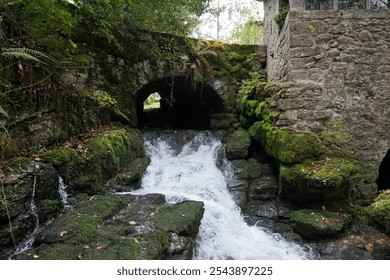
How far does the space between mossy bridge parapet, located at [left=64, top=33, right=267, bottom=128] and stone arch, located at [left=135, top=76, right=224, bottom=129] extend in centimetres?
10

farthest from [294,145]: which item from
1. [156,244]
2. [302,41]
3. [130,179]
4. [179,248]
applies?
[156,244]

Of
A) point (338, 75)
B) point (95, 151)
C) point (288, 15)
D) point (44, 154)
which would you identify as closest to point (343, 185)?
point (338, 75)

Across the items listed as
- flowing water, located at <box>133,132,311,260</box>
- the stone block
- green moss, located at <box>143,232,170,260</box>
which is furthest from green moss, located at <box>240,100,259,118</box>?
green moss, located at <box>143,232,170,260</box>

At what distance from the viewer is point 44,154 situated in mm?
4688

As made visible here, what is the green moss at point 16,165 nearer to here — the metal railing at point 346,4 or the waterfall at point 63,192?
the waterfall at point 63,192

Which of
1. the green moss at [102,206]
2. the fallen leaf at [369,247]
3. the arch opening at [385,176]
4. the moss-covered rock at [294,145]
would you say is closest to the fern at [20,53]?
the green moss at [102,206]

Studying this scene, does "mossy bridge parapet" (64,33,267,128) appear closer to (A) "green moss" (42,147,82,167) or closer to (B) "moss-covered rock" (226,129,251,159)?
(B) "moss-covered rock" (226,129,251,159)

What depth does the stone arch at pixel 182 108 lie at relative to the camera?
10.5m

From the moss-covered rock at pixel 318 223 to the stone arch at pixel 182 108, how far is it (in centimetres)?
524

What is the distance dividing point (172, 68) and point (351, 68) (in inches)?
196

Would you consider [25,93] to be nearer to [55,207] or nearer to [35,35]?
[35,35]

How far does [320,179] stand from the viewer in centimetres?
536

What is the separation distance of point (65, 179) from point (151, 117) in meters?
8.40

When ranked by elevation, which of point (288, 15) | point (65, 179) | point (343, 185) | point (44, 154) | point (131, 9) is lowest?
point (343, 185)
